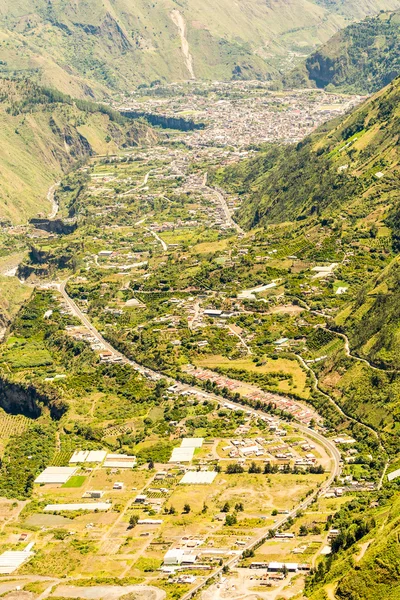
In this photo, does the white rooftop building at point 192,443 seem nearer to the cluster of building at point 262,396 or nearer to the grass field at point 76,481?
the cluster of building at point 262,396

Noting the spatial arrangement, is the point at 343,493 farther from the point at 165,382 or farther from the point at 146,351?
the point at 146,351

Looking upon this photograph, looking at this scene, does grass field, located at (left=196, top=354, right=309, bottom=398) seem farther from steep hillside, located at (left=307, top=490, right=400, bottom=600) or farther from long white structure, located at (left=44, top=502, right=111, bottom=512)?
steep hillside, located at (left=307, top=490, right=400, bottom=600)

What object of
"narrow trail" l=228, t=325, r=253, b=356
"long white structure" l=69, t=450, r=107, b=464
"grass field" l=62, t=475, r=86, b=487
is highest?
"grass field" l=62, t=475, r=86, b=487

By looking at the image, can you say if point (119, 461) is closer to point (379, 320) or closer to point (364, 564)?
point (379, 320)

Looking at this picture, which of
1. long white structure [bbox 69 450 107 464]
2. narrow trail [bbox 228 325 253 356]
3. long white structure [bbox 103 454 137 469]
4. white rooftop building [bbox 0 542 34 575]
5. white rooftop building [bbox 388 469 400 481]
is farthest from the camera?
narrow trail [bbox 228 325 253 356]

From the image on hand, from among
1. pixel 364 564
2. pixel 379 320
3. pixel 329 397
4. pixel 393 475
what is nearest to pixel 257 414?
pixel 329 397

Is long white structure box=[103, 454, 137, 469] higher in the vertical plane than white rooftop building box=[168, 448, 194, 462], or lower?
higher

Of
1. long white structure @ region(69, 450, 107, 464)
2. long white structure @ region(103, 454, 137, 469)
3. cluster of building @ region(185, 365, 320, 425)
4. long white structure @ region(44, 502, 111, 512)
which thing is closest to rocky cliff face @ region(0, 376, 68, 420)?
long white structure @ region(69, 450, 107, 464)

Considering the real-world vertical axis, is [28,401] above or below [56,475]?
above

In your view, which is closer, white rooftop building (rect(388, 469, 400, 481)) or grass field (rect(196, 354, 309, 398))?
white rooftop building (rect(388, 469, 400, 481))

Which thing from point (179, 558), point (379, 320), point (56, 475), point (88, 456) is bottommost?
point (379, 320)

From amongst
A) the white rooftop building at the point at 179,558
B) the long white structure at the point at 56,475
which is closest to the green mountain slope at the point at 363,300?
the white rooftop building at the point at 179,558
